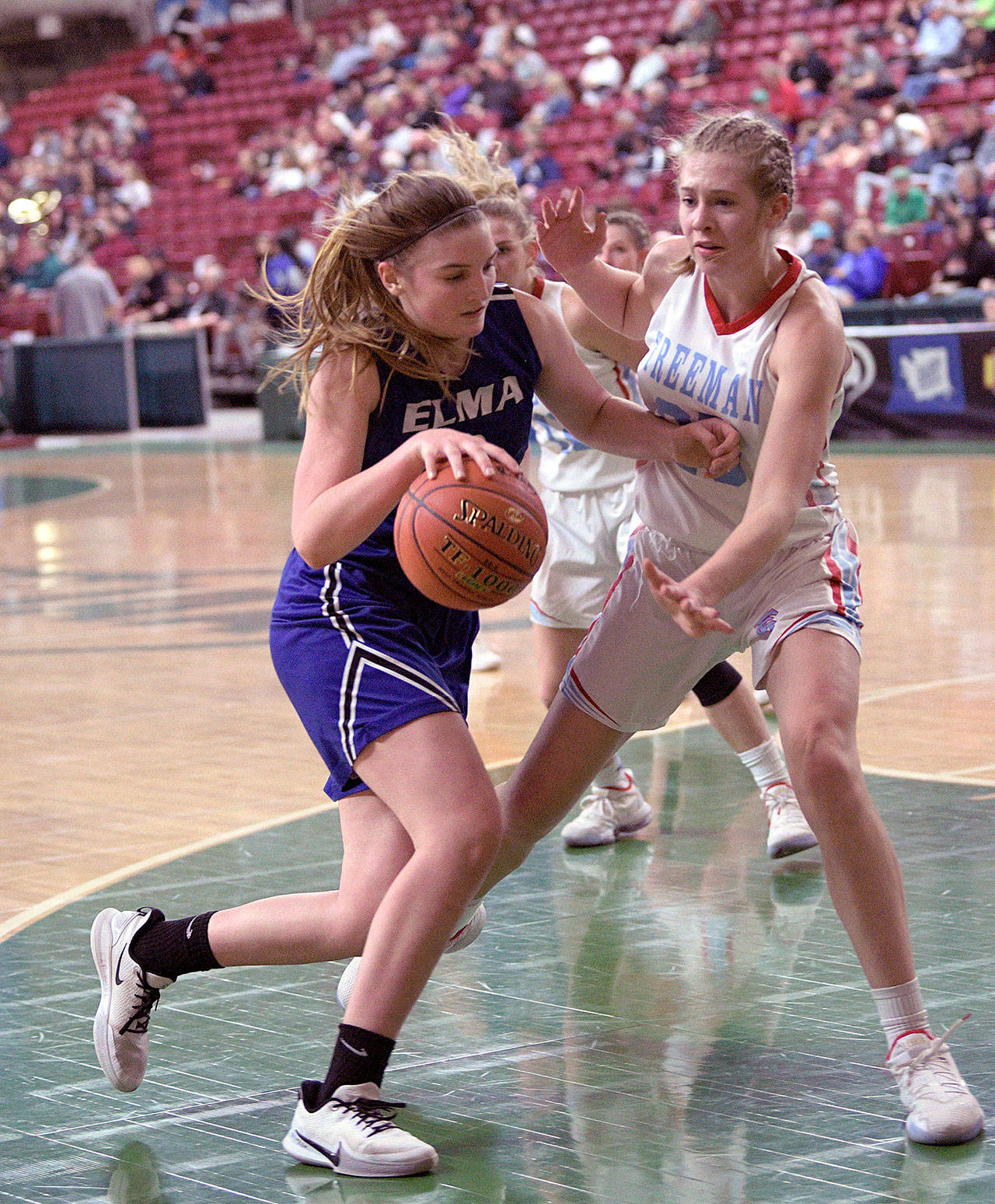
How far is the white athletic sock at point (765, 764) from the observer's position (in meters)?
5.00

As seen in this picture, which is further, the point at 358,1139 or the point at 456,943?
the point at 456,943

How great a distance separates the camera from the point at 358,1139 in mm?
2908

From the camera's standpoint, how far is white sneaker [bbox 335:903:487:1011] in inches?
137

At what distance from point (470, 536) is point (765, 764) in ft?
7.55

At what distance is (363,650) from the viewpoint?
10.4 feet

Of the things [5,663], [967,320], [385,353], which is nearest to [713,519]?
[385,353]

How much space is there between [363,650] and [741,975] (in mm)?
1292

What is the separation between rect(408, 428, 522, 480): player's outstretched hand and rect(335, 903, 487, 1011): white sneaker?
0.90 m

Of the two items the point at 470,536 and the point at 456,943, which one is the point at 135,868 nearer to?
the point at 456,943

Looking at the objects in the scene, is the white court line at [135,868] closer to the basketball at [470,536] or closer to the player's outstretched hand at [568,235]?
the basketball at [470,536]

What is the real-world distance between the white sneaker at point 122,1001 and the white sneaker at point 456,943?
0.39 m

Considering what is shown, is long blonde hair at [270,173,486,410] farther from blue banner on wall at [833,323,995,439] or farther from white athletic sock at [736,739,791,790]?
blue banner on wall at [833,323,995,439]

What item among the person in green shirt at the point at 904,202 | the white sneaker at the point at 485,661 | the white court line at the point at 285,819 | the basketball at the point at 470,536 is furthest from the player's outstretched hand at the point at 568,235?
the person in green shirt at the point at 904,202

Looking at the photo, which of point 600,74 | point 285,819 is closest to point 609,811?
point 285,819
